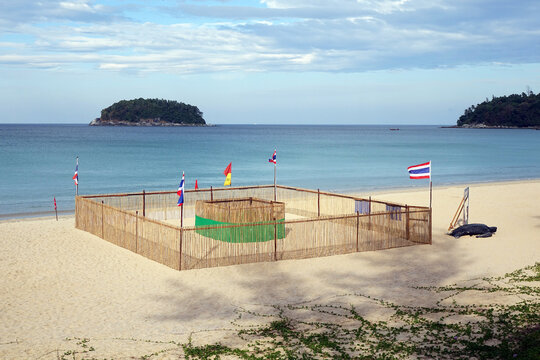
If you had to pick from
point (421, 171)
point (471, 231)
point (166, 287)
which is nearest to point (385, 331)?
point (166, 287)

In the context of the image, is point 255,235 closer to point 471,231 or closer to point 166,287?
point 166,287

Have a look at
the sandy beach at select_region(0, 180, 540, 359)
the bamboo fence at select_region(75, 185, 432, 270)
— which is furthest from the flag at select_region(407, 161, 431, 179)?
the sandy beach at select_region(0, 180, 540, 359)

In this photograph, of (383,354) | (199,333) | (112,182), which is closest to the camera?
(383,354)

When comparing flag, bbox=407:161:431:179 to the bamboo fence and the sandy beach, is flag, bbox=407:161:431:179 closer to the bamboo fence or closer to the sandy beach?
the bamboo fence

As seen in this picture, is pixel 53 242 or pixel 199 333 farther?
pixel 53 242

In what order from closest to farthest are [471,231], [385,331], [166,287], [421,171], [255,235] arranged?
[385,331] → [166,287] → [255,235] → [421,171] → [471,231]

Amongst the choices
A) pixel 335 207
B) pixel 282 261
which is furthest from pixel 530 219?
pixel 282 261

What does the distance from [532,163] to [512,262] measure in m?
59.0

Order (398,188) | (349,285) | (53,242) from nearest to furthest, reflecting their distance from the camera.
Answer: (349,285)
(53,242)
(398,188)

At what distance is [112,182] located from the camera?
5103cm

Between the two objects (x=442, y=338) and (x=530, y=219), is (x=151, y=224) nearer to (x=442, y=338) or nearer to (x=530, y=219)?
(x=442, y=338)

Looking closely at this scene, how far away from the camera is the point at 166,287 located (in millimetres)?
15336

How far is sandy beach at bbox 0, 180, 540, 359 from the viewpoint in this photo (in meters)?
12.0

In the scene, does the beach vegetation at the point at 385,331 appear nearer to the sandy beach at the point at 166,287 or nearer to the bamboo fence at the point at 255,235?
the sandy beach at the point at 166,287
